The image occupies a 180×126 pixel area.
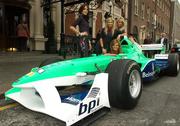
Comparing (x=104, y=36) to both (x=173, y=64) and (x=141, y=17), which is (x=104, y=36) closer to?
(x=173, y=64)

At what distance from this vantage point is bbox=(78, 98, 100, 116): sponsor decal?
9.94ft

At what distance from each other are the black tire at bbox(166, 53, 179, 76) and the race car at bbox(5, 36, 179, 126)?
2.97m

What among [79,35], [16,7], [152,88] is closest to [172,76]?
[152,88]

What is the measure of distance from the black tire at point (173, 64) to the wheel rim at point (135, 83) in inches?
117

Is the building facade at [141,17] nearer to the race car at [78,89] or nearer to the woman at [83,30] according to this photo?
the woman at [83,30]

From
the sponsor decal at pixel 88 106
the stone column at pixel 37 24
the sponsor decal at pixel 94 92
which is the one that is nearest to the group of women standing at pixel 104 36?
the sponsor decal at pixel 94 92

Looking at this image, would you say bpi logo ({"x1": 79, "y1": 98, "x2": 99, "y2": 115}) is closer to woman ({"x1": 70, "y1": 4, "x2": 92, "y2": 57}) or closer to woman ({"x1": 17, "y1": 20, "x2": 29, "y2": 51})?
woman ({"x1": 70, "y1": 4, "x2": 92, "y2": 57})

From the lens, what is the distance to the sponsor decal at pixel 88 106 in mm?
3029

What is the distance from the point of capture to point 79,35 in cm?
562

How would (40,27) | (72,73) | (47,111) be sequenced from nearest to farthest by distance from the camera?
(47,111), (72,73), (40,27)

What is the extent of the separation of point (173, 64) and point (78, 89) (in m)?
3.63

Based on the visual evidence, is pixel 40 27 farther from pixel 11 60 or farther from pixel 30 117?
pixel 30 117

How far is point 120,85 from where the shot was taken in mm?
3660

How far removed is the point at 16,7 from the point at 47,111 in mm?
10888
